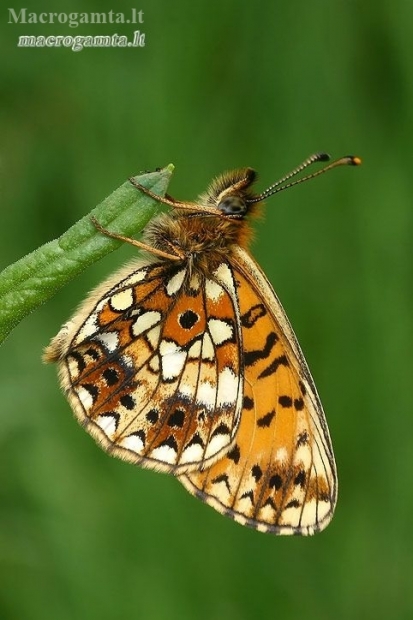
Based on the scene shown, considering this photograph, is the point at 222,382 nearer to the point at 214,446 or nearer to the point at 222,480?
the point at 214,446

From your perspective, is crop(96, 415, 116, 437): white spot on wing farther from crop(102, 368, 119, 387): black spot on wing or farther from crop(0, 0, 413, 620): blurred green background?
crop(0, 0, 413, 620): blurred green background

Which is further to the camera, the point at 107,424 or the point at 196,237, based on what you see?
the point at 196,237

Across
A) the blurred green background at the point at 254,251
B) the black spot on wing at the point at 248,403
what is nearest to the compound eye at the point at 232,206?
the black spot on wing at the point at 248,403

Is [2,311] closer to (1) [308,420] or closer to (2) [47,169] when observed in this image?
(1) [308,420]

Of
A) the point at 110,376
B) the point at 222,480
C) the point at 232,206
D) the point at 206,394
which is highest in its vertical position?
the point at 232,206

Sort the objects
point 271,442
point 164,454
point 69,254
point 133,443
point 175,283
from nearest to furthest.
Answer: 1. point 69,254
2. point 133,443
3. point 164,454
4. point 175,283
5. point 271,442

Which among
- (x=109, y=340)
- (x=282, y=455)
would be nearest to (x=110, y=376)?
(x=109, y=340)

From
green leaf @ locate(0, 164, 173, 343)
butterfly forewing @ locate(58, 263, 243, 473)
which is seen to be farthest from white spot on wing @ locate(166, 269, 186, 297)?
green leaf @ locate(0, 164, 173, 343)
